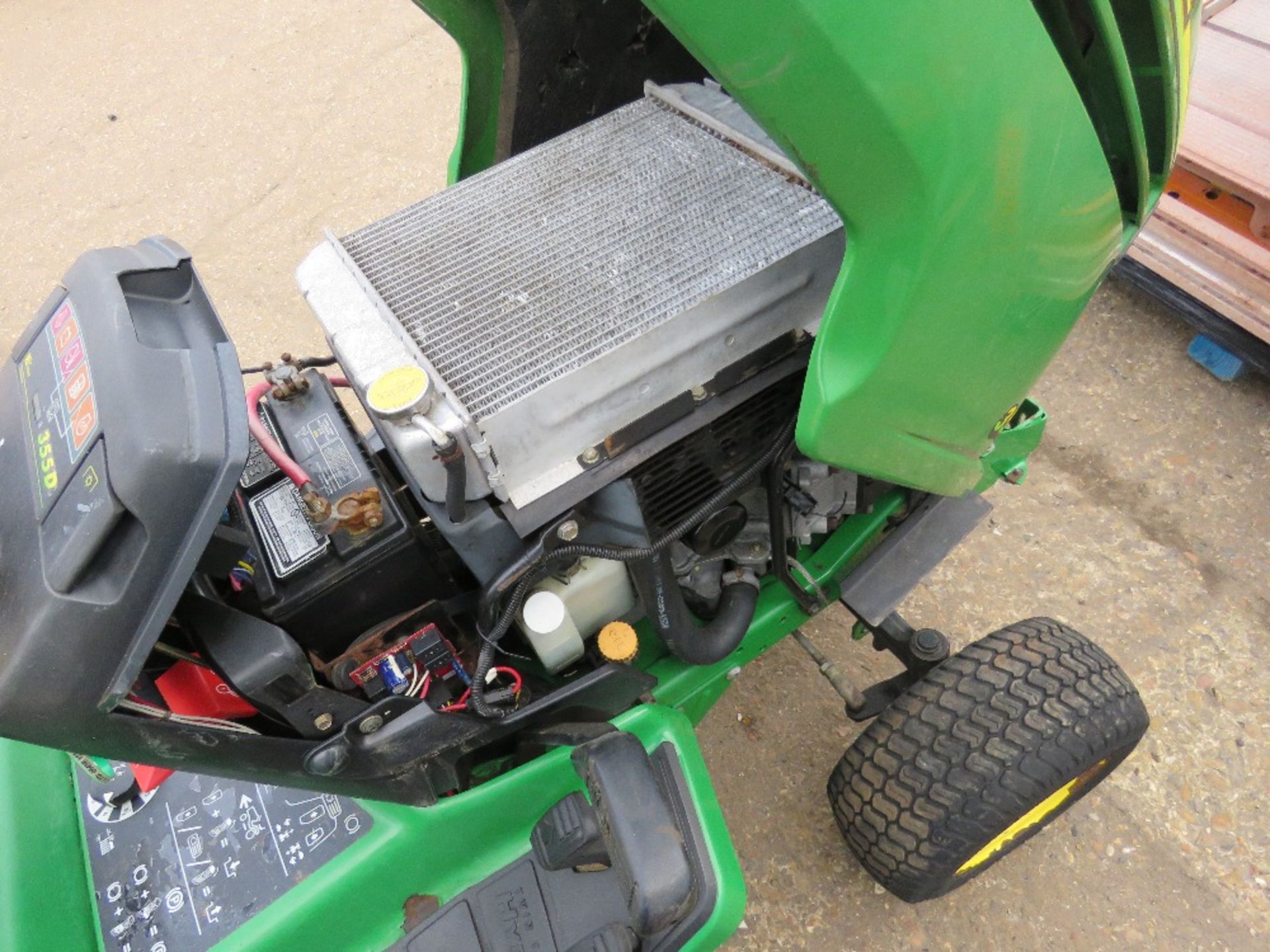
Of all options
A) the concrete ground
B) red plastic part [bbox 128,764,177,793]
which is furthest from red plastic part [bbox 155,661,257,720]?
the concrete ground

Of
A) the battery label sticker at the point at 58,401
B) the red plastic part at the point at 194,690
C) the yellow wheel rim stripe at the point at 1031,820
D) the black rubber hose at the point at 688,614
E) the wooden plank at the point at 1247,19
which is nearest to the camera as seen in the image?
the battery label sticker at the point at 58,401

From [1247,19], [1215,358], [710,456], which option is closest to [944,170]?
[710,456]

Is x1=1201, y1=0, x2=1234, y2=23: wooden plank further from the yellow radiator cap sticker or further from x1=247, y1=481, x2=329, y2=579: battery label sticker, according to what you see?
x1=247, y1=481, x2=329, y2=579: battery label sticker

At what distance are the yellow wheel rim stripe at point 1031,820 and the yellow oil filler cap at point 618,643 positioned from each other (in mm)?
676

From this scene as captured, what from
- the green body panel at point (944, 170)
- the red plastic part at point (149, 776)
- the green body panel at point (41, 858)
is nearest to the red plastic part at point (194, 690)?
the red plastic part at point (149, 776)

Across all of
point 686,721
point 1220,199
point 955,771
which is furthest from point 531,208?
point 1220,199

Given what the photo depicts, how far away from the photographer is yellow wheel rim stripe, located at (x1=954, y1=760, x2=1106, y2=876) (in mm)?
1486

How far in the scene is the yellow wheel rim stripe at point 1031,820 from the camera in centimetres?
149

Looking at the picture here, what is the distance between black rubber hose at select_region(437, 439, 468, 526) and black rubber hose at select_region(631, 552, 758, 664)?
0.98ft

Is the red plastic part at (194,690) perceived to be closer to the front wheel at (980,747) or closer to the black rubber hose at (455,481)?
the black rubber hose at (455,481)

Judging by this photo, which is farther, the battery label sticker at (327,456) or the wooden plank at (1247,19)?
the wooden plank at (1247,19)

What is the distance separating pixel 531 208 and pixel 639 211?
0.55 feet

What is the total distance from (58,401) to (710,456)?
80 cm

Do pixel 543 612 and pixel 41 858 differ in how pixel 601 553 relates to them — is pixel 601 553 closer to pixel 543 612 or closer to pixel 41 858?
pixel 543 612
